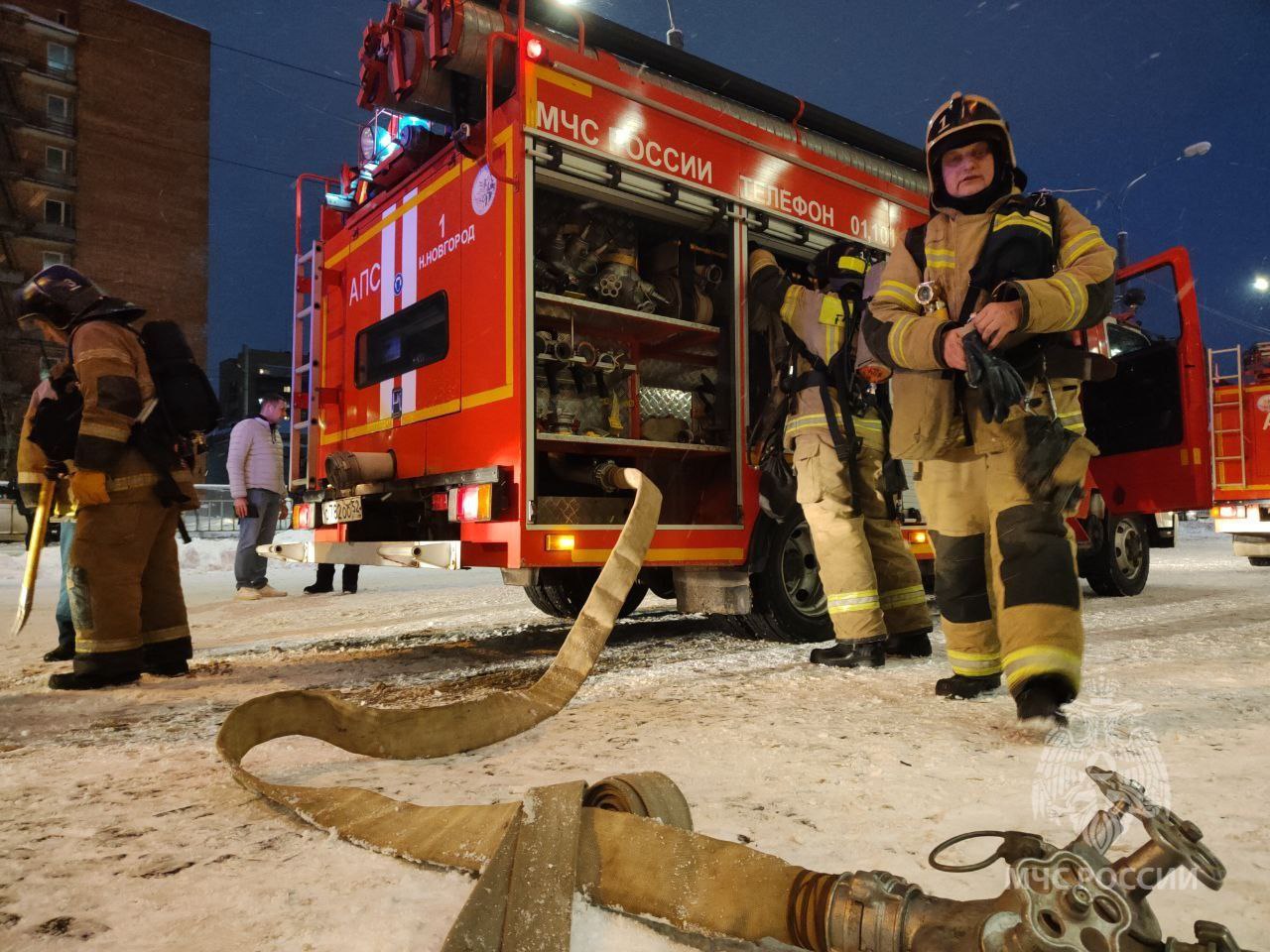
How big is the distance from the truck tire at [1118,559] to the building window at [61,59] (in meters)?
38.7

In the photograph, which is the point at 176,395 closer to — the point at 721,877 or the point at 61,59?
the point at 721,877

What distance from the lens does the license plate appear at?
4.07 metres

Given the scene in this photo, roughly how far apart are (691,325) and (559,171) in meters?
1.05

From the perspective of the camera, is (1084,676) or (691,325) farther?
(691,325)

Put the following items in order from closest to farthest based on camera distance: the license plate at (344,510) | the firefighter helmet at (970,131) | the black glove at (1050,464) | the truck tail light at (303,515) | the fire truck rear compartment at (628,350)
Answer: the black glove at (1050,464) → the firefighter helmet at (970,131) → the fire truck rear compartment at (628,350) → the license plate at (344,510) → the truck tail light at (303,515)

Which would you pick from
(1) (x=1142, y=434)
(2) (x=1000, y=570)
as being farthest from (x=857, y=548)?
(1) (x=1142, y=434)

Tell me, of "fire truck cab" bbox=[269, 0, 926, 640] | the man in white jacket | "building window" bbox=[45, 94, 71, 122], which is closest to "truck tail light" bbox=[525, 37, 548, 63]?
"fire truck cab" bbox=[269, 0, 926, 640]

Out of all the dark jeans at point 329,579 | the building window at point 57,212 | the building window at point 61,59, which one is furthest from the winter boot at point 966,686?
the building window at point 61,59

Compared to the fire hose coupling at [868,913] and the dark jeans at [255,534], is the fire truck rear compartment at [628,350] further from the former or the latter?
the dark jeans at [255,534]

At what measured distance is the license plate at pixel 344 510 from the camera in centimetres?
407

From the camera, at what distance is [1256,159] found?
102 metres

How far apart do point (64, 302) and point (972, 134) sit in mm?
3726

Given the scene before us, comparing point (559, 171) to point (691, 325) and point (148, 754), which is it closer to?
point (691, 325)

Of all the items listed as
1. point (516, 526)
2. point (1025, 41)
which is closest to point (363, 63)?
point (516, 526)
